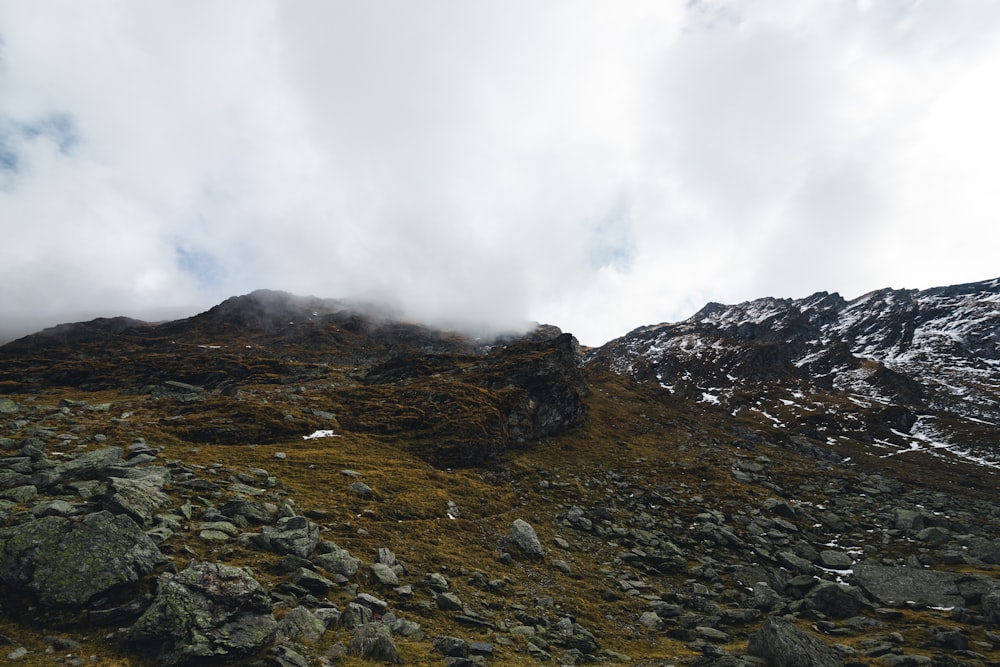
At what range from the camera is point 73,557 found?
14070 millimetres

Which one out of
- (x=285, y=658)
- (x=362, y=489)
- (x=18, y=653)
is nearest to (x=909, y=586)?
(x=285, y=658)

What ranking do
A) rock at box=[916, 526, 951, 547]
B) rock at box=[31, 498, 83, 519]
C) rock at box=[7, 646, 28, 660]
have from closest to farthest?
rock at box=[7, 646, 28, 660], rock at box=[31, 498, 83, 519], rock at box=[916, 526, 951, 547]

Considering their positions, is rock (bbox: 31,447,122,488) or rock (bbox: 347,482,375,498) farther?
rock (bbox: 347,482,375,498)

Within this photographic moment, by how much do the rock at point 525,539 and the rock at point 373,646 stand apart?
16494 mm

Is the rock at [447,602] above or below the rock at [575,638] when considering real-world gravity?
above

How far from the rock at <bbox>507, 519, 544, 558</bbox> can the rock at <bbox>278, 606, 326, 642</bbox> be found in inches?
687

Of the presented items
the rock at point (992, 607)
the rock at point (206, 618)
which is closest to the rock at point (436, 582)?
the rock at point (206, 618)

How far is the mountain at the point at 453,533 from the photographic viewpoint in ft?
46.5

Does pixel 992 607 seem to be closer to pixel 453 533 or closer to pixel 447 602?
pixel 447 602

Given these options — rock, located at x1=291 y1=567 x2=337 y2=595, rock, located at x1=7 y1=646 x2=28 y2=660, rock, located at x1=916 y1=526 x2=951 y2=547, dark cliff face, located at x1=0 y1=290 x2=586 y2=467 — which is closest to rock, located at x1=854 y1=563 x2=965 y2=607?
rock, located at x1=916 y1=526 x2=951 y2=547

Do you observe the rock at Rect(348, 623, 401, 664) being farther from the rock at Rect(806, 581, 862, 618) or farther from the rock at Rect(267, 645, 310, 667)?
the rock at Rect(806, 581, 862, 618)

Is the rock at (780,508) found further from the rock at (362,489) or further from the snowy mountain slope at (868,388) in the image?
the snowy mountain slope at (868,388)

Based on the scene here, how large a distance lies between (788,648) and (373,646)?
17.0m

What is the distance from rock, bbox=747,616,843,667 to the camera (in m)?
17.1
